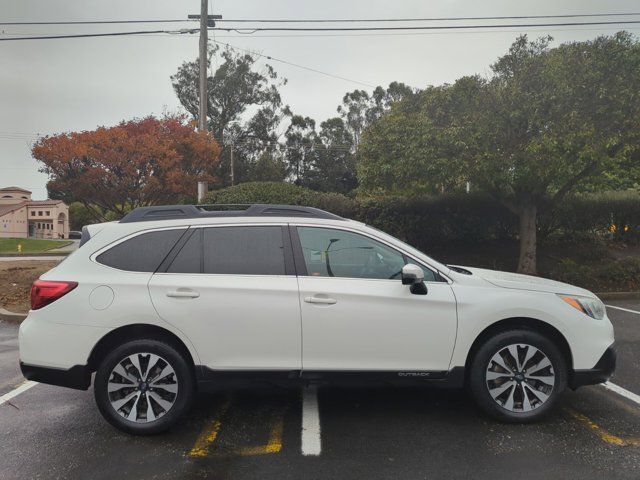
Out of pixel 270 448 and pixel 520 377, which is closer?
pixel 270 448

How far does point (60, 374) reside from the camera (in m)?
3.58

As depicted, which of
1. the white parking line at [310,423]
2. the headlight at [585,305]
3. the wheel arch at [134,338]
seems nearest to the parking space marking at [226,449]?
the white parking line at [310,423]

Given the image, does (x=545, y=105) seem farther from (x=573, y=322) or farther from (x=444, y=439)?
(x=444, y=439)

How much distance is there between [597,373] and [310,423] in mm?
2285

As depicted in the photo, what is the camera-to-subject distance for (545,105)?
984 centimetres

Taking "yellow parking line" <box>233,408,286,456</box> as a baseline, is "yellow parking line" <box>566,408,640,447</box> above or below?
above

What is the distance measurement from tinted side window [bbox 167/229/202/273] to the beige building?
6272 centimetres

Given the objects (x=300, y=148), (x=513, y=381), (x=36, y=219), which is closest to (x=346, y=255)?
(x=513, y=381)

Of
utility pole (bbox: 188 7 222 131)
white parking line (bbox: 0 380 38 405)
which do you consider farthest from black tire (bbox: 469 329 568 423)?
utility pole (bbox: 188 7 222 131)

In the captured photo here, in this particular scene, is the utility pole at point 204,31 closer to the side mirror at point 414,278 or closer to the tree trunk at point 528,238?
the tree trunk at point 528,238

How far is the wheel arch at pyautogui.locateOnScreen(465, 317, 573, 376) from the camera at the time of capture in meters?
3.76

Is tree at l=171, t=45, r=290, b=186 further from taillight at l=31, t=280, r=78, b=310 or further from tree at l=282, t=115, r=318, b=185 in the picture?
taillight at l=31, t=280, r=78, b=310

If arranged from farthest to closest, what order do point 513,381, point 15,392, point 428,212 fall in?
point 428,212
point 15,392
point 513,381

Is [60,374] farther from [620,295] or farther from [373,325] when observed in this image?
[620,295]
